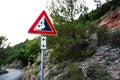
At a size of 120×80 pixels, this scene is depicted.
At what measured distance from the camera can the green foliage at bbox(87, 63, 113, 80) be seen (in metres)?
14.7

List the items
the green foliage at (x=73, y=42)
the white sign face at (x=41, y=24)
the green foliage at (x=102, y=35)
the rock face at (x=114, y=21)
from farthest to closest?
1. the rock face at (x=114, y=21)
2. the green foliage at (x=73, y=42)
3. the green foliage at (x=102, y=35)
4. the white sign face at (x=41, y=24)

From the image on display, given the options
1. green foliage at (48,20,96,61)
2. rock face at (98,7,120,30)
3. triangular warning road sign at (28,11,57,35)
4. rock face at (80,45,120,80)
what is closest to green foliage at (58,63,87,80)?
rock face at (80,45,120,80)

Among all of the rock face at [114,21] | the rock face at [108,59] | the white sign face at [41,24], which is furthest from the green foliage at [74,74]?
the rock face at [114,21]

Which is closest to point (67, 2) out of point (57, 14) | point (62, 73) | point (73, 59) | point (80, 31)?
point (57, 14)

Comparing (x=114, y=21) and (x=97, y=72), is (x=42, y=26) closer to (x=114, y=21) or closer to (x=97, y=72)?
(x=97, y=72)

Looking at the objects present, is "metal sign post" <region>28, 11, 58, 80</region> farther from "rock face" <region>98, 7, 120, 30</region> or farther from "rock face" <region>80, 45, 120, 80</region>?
"rock face" <region>98, 7, 120, 30</region>

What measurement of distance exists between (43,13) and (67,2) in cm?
1068

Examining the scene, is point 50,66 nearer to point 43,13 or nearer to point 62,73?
point 62,73

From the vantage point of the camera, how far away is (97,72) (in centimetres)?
1515

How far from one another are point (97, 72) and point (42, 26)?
5.88 metres

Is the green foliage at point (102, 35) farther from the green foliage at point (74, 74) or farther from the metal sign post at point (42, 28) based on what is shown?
the metal sign post at point (42, 28)

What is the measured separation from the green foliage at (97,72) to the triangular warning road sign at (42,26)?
5253 mm

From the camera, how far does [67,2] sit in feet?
67.6

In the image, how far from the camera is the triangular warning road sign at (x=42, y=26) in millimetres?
9859
